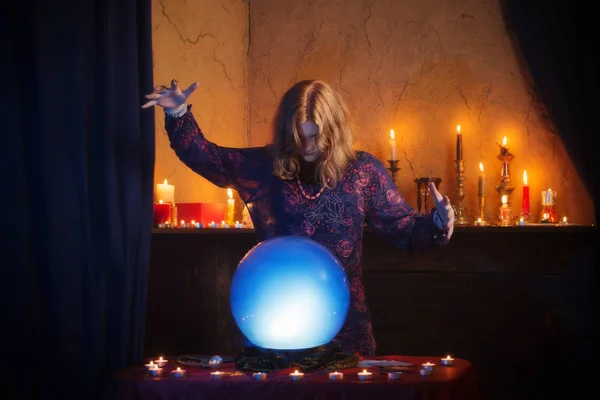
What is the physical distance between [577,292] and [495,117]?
1036 mm

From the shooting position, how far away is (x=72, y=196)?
2074 millimetres

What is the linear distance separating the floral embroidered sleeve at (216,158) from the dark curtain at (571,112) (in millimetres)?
1553

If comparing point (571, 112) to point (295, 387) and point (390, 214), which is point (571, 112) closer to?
point (390, 214)

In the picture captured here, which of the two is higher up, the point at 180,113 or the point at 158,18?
the point at 158,18

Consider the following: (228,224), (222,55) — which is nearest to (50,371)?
(228,224)

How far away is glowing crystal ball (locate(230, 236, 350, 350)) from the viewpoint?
1550mm

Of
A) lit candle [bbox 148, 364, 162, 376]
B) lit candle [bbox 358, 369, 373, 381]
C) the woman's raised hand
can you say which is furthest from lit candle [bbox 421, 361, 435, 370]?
the woman's raised hand

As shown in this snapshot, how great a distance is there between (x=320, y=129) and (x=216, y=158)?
0.35 metres

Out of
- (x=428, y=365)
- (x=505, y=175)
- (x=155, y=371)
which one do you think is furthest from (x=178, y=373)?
(x=505, y=175)

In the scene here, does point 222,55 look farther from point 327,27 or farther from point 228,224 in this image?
point 228,224

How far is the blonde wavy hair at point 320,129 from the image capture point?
2.29 metres

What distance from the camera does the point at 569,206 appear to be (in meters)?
3.70

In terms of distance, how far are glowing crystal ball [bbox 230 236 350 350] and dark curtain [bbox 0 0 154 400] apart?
641mm

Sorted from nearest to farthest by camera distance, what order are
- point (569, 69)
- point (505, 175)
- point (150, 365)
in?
point (150, 365) → point (569, 69) → point (505, 175)
